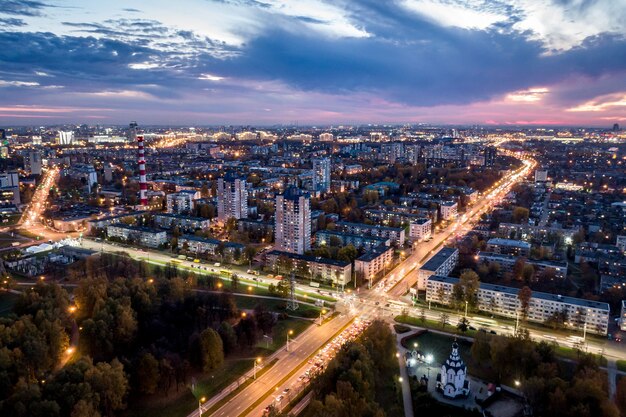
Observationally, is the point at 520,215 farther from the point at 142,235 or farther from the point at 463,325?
the point at 142,235

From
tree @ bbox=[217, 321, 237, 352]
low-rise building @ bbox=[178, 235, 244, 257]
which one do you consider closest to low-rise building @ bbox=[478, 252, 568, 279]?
low-rise building @ bbox=[178, 235, 244, 257]

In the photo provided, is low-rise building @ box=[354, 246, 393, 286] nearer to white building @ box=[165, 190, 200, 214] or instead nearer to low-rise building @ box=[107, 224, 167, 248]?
low-rise building @ box=[107, 224, 167, 248]

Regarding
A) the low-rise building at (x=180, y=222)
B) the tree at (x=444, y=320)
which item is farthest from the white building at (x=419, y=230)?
the low-rise building at (x=180, y=222)

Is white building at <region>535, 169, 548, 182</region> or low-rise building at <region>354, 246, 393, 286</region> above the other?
white building at <region>535, 169, 548, 182</region>

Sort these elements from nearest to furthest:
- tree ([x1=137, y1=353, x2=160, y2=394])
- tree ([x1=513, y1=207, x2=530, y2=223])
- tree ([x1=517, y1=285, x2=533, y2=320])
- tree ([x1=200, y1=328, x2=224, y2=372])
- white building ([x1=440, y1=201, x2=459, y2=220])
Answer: tree ([x1=137, y1=353, x2=160, y2=394])
tree ([x1=200, y1=328, x2=224, y2=372])
tree ([x1=517, y1=285, x2=533, y2=320])
tree ([x1=513, y1=207, x2=530, y2=223])
white building ([x1=440, y1=201, x2=459, y2=220])

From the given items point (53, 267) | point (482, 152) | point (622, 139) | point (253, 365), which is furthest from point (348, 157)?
point (622, 139)
